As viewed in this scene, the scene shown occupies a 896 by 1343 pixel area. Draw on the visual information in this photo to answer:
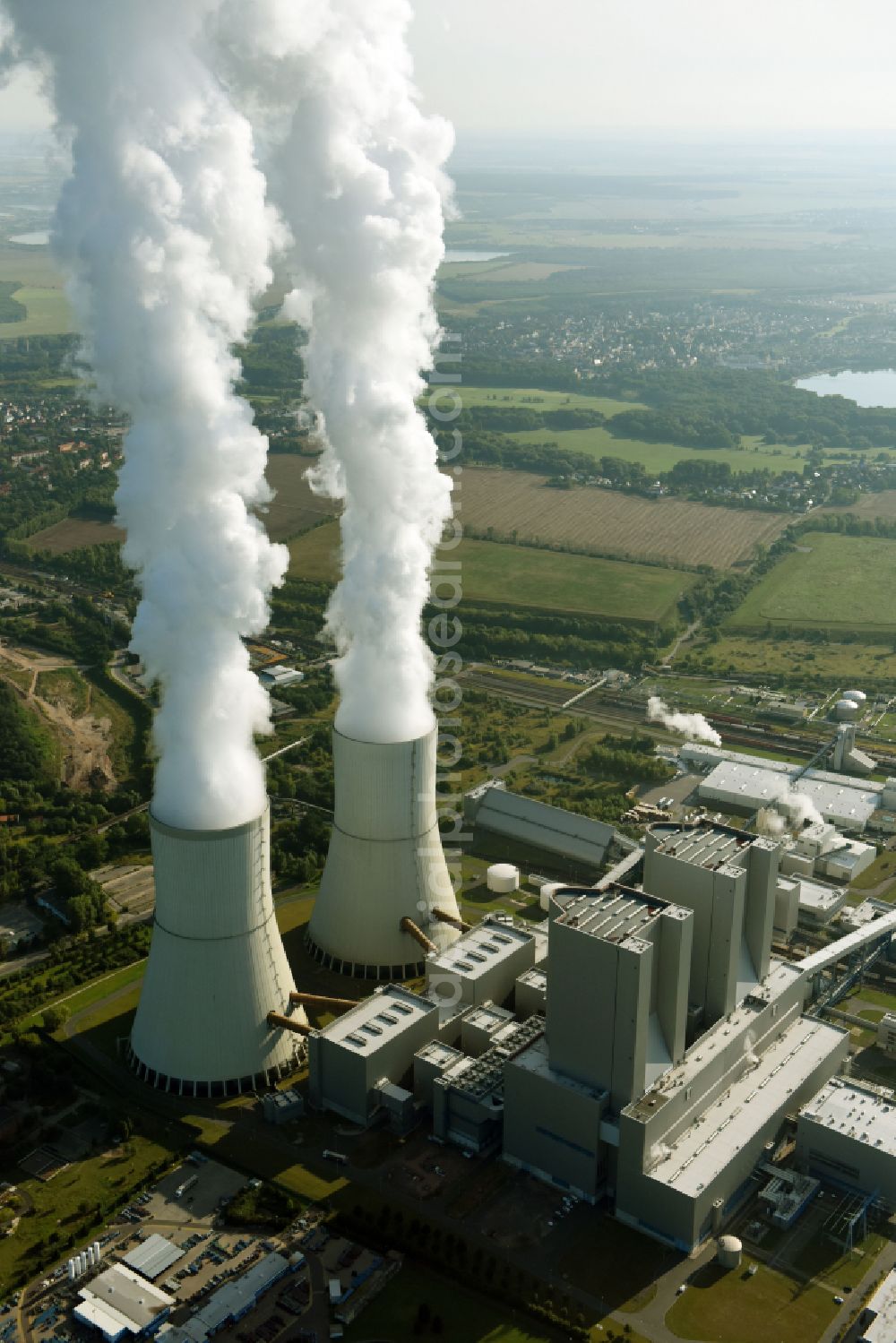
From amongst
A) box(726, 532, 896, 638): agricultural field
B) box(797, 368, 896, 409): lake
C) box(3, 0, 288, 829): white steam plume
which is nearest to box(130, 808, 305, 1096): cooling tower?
box(3, 0, 288, 829): white steam plume

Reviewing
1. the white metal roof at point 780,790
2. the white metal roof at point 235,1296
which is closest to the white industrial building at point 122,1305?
the white metal roof at point 235,1296

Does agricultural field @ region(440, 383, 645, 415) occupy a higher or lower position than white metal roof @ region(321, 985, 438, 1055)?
higher

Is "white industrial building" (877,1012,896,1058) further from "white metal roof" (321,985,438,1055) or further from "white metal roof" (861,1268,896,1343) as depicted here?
"white metal roof" (321,985,438,1055)

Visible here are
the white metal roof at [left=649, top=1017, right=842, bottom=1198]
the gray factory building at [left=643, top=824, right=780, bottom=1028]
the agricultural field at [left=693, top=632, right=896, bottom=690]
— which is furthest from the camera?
the agricultural field at [left=693, top=632, right=896, bottom=690]

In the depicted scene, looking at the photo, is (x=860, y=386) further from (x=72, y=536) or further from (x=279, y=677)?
(x=279, y=677)

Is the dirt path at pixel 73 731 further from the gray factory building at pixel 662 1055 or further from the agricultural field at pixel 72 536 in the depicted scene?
the gray factory building at pixel 662 1055

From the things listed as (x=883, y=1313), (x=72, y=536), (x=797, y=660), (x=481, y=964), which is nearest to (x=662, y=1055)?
(x=883, y=1313)
